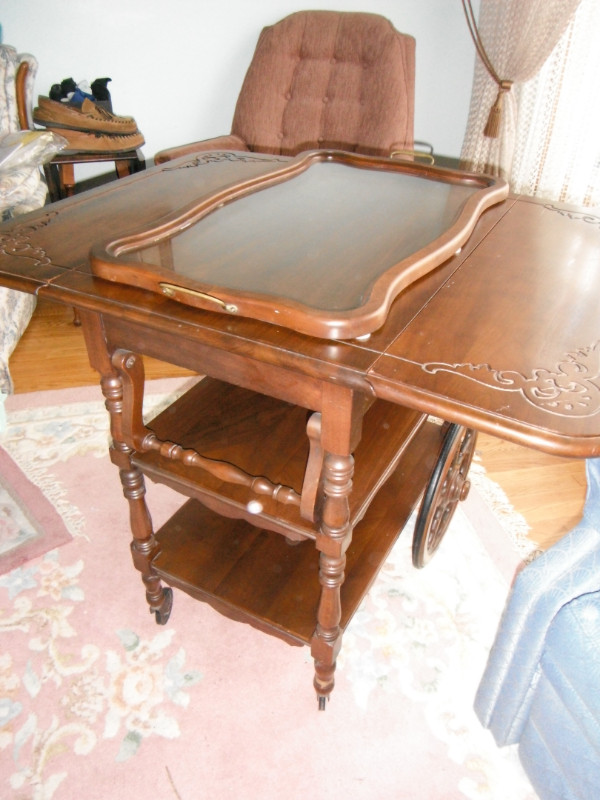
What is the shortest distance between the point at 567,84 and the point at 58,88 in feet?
7.34

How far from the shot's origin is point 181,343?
39.6 inches

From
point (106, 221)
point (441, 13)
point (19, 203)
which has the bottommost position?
point (19, 203)

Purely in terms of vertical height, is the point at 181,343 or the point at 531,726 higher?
the point at 181,343

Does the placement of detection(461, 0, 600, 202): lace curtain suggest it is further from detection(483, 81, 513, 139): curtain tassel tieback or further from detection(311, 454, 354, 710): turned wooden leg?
detection(311, 454, 354, 710): turned wooden leg

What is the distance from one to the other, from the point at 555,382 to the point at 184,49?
3.04 m

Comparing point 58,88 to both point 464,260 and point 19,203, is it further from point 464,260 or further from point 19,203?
point 464,260

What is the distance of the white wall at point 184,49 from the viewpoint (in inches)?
111

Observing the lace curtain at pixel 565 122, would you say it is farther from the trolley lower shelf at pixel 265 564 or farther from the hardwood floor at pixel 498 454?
the trolley lower shelf at pixel 265 564

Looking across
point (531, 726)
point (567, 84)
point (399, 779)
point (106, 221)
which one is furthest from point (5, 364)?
point (567, 84)

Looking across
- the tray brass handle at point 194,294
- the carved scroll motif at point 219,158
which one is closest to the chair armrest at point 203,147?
the carved scroll motif at point 219,158

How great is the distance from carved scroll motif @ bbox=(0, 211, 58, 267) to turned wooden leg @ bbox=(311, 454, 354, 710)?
0.61m

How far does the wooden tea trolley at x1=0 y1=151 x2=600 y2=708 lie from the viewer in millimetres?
815

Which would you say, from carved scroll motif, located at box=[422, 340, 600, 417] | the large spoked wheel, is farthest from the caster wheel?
carved scroll motif, located at box=[422, 340, 600, 417]

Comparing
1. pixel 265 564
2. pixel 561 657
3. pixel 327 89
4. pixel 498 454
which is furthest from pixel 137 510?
pixel 327 89
